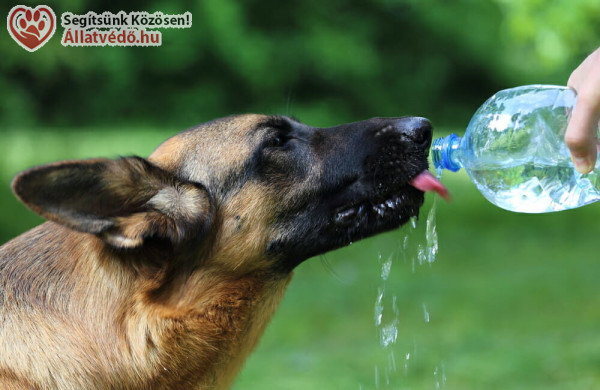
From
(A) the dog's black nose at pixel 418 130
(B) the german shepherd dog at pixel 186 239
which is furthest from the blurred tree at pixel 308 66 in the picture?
(B) the german shepherd dog at pixel 186 239

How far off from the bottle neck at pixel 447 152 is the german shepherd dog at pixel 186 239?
16 cm

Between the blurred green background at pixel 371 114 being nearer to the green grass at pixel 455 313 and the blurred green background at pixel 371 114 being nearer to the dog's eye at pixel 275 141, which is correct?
the green grass at pixel 455 313

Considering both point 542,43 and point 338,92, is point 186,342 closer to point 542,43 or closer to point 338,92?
point 542,43

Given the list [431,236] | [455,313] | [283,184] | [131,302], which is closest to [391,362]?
[455,313]

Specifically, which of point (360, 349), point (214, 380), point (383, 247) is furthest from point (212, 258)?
point (383, 247)

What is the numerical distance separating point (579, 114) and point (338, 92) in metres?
25.0

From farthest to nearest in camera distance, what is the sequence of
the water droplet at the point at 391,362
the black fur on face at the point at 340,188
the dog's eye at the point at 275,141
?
the water droplet at the point at 391,362 < the dog's eye at the point at 275,141 < the black fur on face at the point at 340,188

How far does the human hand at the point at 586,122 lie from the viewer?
108 inches

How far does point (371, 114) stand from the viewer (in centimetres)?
2700

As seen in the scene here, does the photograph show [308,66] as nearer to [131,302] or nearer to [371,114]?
[371,114]

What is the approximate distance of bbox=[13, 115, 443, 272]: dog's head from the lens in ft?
12.2

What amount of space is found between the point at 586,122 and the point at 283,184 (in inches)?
63.0

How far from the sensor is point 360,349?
7668 mm

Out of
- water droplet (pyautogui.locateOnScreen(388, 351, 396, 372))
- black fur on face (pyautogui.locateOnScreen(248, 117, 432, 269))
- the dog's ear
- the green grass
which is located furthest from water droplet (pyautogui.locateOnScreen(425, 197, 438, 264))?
water droplet (pyautogui.locateOnScreen(388, 351, 396, 372))
